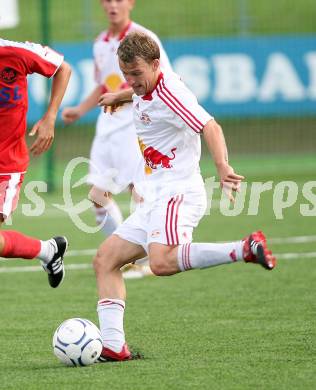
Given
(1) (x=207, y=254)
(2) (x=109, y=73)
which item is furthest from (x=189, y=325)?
(2) (x=109, y=73)

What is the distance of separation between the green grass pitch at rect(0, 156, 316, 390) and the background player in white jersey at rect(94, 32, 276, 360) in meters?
0.41

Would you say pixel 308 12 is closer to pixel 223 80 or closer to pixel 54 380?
pixel 223 80

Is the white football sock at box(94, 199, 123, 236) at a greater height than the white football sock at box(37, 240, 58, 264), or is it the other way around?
the white football sock at box(37, 240, 58, 264)

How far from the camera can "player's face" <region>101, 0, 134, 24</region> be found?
925 centimetres

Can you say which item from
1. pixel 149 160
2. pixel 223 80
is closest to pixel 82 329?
pixel 149 160

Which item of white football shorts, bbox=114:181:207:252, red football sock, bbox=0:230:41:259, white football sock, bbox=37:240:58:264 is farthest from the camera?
white football sock, bbox=37:240:58:264

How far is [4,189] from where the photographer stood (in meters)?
6.59

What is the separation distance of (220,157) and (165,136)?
558 mm

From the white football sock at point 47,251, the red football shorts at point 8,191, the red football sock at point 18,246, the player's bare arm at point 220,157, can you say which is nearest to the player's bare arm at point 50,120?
the red football shorts at point 8,191

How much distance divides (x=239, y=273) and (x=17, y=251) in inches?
107

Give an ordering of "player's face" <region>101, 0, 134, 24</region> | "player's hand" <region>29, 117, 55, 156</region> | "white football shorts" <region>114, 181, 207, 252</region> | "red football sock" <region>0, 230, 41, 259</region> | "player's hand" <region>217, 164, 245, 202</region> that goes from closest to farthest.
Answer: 1. "player's hand" <region>217, 164, 245, 202</region>
2. "white football shorts" <region>114, 181, 207, 252</region>
3. "player's hand" <region>29, 117, 55, 156</region>
4. "red football sock" <region>0, 230, 41, 259</region>
5. "player's face" <region>101, 0, 134, 24</region>

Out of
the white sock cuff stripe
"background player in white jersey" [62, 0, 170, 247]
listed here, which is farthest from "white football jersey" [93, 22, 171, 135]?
the white sock cuff stripe

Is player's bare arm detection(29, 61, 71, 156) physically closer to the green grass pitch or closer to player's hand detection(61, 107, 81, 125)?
the green grass pitch

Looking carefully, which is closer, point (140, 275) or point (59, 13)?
point (140, 275)
